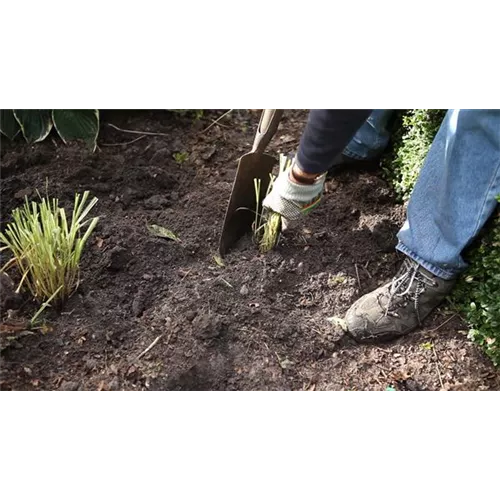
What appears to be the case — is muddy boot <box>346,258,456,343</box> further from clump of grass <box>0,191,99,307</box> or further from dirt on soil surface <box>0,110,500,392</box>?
clump of grass <box>0,191,99,307</box>

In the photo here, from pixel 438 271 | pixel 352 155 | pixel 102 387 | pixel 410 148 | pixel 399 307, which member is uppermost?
pixel 410 148

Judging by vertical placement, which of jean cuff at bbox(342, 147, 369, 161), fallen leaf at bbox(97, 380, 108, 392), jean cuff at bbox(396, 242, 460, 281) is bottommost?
fallen leaf at bbox(97, 380, 108, 392)

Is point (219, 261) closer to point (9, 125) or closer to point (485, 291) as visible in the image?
point (485, 291)

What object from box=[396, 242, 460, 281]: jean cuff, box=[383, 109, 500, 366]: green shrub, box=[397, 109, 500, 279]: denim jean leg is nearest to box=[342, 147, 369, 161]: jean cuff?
box=[383, 109, 500, 366]: green shrub

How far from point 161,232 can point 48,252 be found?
0.56 meters

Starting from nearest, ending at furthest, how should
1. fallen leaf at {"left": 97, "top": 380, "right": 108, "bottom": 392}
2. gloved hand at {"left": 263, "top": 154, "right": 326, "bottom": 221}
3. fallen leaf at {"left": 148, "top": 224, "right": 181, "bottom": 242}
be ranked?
fallen leaf at {"left": 97, "top": 380, "right": 108, "bottom": 392} < gloved hand at {"left": 263, "top": 154, "right": 326, "bottom": 221} < fallen leaf at {"left": 148, "top": 224, "right": 181, "bottom": 242}

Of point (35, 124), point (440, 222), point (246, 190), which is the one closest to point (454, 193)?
point (440, 222)

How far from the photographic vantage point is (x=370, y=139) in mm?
2584

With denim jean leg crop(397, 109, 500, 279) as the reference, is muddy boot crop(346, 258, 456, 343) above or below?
below

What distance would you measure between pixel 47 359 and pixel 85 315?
20cm

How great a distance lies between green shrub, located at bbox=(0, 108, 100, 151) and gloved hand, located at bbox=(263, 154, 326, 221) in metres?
0.98

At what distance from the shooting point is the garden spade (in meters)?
2.26

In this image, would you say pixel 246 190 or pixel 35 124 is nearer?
pixel 246 190

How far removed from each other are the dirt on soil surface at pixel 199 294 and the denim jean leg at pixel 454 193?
0.25m
